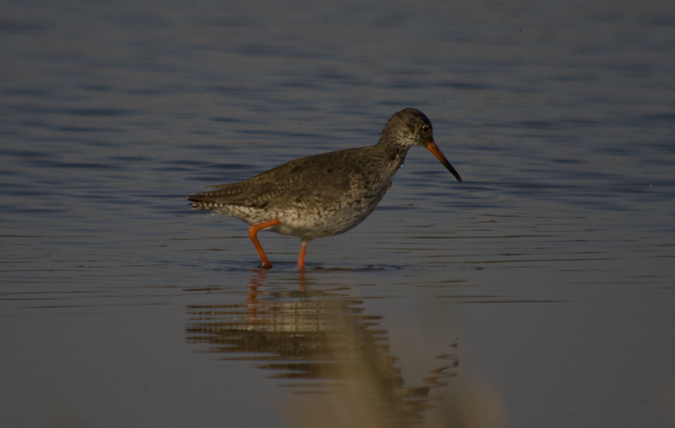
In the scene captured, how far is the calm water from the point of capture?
627 centimetres

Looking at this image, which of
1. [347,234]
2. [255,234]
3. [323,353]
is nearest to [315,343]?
[323,353]

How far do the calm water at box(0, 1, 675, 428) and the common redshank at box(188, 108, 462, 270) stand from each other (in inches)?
Result: 15.5

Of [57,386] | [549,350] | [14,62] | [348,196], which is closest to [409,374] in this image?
[549,350]

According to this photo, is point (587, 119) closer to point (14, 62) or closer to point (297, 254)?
point (297, 254)

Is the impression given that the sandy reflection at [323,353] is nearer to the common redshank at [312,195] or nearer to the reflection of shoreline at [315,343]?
the reflection of shoreline at [315,343]

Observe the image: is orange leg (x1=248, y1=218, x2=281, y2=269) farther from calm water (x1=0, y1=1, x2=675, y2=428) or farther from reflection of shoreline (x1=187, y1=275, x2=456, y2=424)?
reflection of shoreline (x1=187, y1=275, x2=456, y2=424)

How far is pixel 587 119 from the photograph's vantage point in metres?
17.5

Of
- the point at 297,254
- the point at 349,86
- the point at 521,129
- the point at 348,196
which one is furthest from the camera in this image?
the point at 349,86

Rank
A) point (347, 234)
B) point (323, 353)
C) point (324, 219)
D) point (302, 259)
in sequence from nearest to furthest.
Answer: point (323, 353)
point (324, 219)
point (302, 259)
point (347, 234)

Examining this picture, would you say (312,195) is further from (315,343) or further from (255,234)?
(315,343)

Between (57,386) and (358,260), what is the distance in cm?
435

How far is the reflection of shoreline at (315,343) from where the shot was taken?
6.23m

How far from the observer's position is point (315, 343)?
7191 millimetres

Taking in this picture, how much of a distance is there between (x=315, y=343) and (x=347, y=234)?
435 centimetres
